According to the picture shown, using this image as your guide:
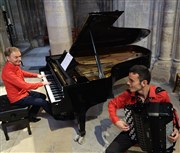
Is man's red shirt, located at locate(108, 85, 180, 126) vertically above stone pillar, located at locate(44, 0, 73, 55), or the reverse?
stone pillar, located at locate(44, 0, 73, 55)

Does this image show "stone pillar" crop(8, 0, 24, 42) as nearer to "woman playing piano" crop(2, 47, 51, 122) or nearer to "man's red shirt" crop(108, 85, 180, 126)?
"woman playing piano" crop(2, 47, 51, 122)

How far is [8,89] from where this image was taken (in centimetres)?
282

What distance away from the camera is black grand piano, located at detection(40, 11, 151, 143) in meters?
2.42

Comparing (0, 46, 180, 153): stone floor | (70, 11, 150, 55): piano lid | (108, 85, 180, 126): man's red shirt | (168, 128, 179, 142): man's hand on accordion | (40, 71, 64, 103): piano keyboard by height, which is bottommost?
(0, 46, 180, 153): stone floor

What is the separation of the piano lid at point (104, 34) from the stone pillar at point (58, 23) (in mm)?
1533

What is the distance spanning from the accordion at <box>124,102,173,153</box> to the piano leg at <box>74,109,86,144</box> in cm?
91

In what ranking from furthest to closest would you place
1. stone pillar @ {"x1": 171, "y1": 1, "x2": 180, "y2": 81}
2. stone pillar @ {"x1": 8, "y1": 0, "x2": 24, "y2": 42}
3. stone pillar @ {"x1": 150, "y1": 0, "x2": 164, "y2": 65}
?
stone pillar @ {"x1": 8, "y1": 0, "x2": 24, "y2": 42} → stone pillar @ {"x1": 150, "y1": 0, "x2": 164, "y2": 65} → stone pillar @ {"x1": 171, "y1": 1, "x2": 180, "y2": 81}

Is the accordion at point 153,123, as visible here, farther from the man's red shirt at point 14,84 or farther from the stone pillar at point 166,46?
the stone pillar at point 166,46

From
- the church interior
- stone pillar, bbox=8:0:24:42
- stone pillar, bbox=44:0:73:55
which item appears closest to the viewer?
the church interior

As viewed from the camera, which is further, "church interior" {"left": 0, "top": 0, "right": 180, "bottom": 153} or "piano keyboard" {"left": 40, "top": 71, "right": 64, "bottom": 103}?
"church interior" {"left": 0, "top": 0, "right": 180, "bottom": 153}

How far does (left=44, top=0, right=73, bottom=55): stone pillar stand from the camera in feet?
15.3

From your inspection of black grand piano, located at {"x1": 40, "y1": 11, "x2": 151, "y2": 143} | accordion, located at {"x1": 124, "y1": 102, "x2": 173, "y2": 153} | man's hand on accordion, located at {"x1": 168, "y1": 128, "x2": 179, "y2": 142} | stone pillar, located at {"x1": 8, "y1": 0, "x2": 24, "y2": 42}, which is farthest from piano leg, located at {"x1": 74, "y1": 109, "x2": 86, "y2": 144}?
stone pillar, located at {"x1": 8, "y1": 0, "x2": 24, "y2": 42}

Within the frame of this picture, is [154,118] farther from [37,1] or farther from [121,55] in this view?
[37,1]

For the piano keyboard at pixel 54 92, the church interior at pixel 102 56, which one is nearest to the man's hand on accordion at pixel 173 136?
the church interior at pixel 102 56
